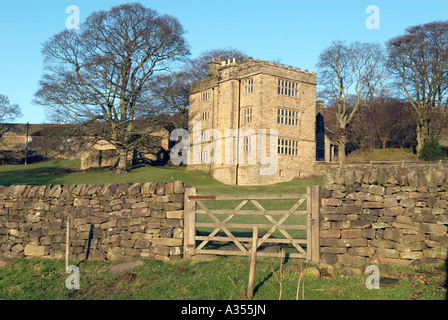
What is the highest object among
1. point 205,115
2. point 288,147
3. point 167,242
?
point 205,115

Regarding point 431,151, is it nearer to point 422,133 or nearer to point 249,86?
point 422,133

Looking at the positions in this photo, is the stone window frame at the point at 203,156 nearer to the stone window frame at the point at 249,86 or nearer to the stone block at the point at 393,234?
the stone window frame at the point at 249,86

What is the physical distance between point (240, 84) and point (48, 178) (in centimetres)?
2148

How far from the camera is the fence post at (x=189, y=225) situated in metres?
13.0

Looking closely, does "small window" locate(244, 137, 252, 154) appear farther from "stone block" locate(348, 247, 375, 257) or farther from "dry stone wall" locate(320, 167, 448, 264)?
"stone block" locate(348, 247, 375, 257)

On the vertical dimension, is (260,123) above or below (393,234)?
above

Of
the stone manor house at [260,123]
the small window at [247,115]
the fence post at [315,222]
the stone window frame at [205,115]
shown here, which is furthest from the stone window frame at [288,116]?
the fence post at [315,222]

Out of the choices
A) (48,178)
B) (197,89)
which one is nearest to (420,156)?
(197,89)

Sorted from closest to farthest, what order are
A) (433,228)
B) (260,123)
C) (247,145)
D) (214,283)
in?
(214,283) → (433,228) → (260,123) → (247,145)

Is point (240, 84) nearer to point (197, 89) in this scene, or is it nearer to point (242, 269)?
point (197, 89)

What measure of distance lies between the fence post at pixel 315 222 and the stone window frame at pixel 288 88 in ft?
117

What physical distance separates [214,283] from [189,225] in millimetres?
3114

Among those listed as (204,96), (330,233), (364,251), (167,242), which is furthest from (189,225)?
(204,96)

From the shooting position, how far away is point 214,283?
10.2m
